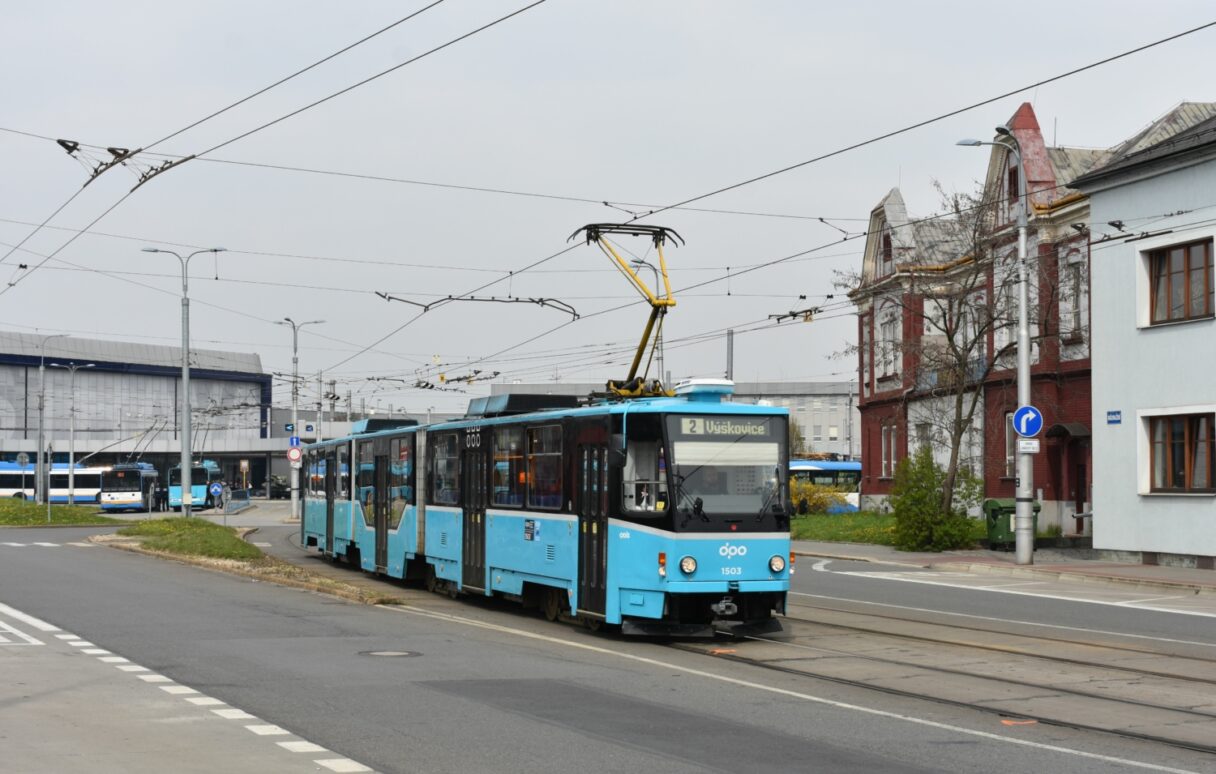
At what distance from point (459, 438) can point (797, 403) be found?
121m

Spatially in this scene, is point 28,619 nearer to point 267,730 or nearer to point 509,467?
point 509,467

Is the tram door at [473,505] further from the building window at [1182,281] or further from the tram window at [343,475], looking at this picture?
the building window at [1182,281]

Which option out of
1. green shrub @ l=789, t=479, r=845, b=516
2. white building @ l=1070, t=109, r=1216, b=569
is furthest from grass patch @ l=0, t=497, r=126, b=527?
white building @ l=1070, t=109, r=1216, b=569

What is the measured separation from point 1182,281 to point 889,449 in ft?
85.5

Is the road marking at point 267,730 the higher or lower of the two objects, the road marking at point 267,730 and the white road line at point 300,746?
the lower

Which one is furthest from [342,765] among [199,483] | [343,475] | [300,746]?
[199,483]

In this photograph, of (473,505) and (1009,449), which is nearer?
(473,505)

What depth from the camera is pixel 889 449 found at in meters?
56.3

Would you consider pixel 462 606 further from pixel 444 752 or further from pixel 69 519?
pixel 69 519

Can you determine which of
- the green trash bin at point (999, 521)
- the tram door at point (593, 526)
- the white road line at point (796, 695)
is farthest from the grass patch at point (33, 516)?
the tram door at point (593, 526)

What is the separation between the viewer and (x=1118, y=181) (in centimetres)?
3225

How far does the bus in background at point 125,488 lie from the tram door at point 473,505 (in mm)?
61737

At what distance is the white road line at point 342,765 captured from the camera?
8633 millimetres

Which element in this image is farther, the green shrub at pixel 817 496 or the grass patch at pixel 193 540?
the green shrub at pixel 817 496
